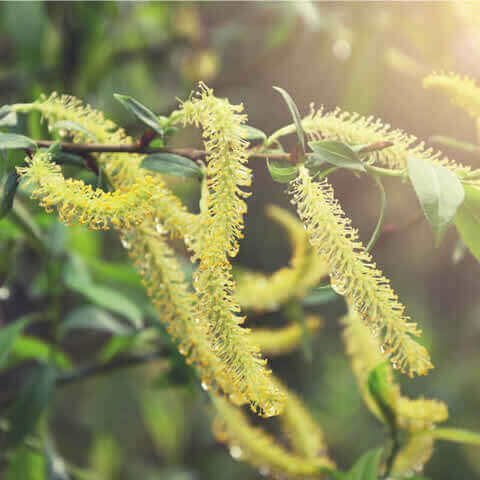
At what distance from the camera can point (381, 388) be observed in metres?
0.91

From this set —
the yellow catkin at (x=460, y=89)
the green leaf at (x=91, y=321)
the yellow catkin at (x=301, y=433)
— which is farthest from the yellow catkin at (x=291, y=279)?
the yellow catkin at (x=460, y=89)

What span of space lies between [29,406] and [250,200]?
1.41 metres

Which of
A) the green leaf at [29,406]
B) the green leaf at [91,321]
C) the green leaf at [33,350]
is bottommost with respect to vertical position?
the green leaf at [33,350]

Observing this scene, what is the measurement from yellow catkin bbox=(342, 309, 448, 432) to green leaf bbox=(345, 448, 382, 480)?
0.21ft

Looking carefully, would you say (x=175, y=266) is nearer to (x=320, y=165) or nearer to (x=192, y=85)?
(x=320, y=165)

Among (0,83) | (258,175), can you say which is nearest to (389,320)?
(0,83)

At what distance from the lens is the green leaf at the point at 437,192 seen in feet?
1.87

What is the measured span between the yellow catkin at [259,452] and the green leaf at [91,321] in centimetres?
32

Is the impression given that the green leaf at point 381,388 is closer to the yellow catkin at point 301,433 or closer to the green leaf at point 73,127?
the yellow catkin at point 301,433

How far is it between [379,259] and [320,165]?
157 cm

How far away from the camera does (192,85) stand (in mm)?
1998

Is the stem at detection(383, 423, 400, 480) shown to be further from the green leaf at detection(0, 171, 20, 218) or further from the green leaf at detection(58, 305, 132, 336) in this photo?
the green leaf at detection(0, 171, 20, 218)

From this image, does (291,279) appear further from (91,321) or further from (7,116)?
(7,116)

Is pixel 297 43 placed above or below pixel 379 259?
above
